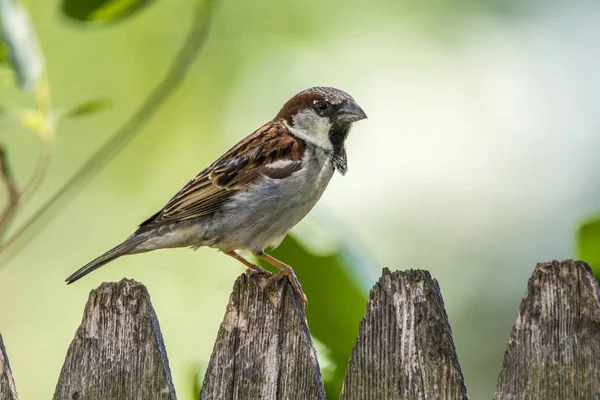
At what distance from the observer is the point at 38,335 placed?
16.4 feet

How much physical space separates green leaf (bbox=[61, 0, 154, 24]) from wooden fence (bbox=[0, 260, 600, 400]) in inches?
28.8

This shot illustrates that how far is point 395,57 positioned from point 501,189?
105 cm

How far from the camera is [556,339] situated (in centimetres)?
168

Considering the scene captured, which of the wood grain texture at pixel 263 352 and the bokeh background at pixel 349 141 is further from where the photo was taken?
the bokeh background at pixel 349 141

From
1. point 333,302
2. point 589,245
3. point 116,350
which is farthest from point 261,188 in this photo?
point 589,245

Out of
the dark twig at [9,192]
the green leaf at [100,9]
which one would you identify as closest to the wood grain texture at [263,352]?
the dark twig at [9,192]

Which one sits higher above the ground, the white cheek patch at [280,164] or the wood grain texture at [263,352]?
the white cheek patch at [280,164]

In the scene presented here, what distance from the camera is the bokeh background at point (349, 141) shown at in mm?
4910

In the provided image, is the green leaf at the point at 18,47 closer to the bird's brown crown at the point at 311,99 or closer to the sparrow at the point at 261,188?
the sparrow at the point at 261,188

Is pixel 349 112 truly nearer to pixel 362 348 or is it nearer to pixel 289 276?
pixel 289 276

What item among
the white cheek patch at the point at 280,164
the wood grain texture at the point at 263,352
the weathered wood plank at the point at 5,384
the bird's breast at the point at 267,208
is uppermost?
the white cheek patch at the point at 280,164

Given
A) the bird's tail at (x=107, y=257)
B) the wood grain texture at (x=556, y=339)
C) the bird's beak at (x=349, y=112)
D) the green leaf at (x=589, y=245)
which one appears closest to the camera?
the wood grain texture at (x=556, y=339)

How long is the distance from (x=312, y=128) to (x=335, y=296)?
1.19 m

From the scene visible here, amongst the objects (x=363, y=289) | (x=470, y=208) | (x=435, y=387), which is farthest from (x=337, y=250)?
(x=470, y=208)
